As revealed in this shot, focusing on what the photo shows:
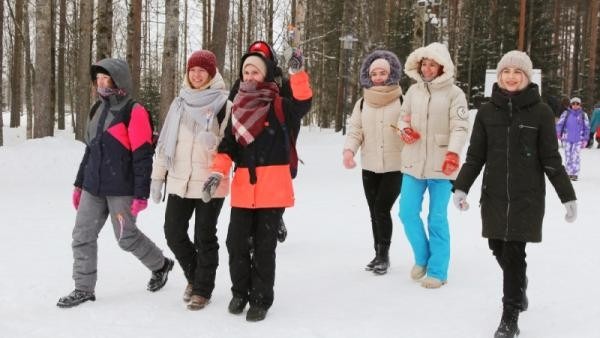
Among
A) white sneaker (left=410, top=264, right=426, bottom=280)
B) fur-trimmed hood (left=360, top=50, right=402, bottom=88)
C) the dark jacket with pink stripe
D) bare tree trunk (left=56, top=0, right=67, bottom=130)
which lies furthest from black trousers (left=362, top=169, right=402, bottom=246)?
bare tree trunk (left=56, top=0, right=67, bottom=130)

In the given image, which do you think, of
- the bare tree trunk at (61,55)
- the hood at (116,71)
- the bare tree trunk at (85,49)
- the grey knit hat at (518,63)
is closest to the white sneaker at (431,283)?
the grey knit hat at (518,63)

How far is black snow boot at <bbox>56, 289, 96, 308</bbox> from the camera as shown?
4379 millimetres

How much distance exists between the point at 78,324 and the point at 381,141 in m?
2.88

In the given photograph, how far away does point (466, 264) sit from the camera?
5.73 metres

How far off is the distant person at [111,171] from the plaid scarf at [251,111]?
77cm

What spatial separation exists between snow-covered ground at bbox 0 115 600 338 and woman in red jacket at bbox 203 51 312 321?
0.26 m

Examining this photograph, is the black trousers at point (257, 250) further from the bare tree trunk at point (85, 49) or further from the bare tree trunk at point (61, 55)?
the bare tree trunk at point (61, 55)

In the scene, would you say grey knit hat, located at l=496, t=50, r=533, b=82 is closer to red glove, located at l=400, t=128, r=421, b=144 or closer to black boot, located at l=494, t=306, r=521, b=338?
red glove, located at l=400, t=128, r=421, b=144

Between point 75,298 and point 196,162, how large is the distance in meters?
1.37

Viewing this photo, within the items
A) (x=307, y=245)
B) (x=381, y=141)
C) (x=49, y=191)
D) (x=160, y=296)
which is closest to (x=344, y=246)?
(x=307, y=245)

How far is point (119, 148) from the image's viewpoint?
14.5ft

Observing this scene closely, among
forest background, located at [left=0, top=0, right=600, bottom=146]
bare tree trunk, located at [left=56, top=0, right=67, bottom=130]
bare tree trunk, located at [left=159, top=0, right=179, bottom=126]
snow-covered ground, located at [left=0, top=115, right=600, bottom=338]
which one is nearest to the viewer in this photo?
snow-covered ground, located at [left=0, top=115, right=600, bottom=338]

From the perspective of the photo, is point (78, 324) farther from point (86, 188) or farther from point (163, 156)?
point (163, 156)

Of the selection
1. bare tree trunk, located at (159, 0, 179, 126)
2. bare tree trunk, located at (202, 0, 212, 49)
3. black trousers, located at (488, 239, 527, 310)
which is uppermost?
bare tree trunk, located at (202, 0, 212, 49)
